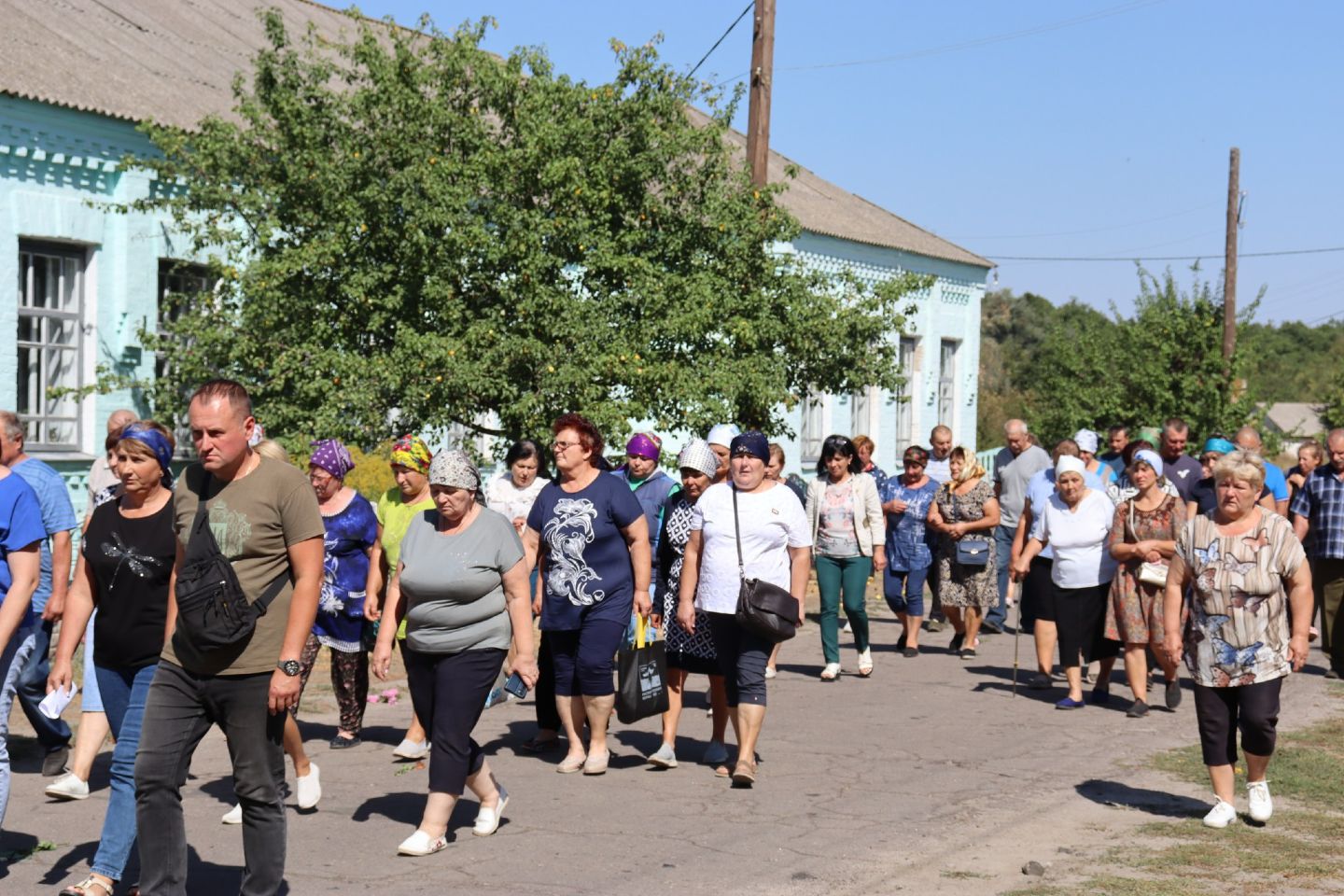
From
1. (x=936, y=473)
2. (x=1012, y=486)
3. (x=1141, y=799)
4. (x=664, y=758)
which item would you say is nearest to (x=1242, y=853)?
(x=1141, y=799)

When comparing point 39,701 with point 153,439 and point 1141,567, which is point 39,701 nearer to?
point 153,439

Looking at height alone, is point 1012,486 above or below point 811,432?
below

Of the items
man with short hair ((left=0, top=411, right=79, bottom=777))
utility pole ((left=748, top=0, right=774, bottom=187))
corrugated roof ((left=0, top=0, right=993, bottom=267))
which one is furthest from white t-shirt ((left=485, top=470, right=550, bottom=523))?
corrugated roof ((left=0, top=0, right=993, bottom=267))

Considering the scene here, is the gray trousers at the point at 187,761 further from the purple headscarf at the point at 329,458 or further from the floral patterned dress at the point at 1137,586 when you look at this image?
the floral patterned dress at the point at 1137,586

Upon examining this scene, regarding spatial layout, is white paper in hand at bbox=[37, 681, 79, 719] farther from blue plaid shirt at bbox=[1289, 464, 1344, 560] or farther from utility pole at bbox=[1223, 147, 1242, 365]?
utility pole at bbox=[1223, 147, 1242, 365]

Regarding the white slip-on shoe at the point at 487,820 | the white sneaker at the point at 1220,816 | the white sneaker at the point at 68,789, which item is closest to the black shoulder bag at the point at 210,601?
the white slip-on shoe at the point at 487,820

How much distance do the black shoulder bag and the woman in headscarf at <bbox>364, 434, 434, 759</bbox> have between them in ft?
11.6

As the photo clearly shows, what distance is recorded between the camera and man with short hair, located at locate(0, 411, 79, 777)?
720 centimetres

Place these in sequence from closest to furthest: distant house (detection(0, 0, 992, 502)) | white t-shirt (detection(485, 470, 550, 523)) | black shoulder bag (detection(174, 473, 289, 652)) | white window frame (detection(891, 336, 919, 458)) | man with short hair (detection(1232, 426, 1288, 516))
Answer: black shoulder bag (detection(174, 473, 289, 652))
white t-shirt (detection(485, 470, 550, 523))
man with short hair (detection(1232, 426, 1288, 516))
distant house (detection(0, 0, 992, 502))
white window frame (detection(891, 336, 919, 458))

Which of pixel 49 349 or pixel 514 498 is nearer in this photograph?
pixel 514 498

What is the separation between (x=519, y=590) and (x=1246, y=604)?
3.45 m

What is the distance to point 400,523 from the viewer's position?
936 cm

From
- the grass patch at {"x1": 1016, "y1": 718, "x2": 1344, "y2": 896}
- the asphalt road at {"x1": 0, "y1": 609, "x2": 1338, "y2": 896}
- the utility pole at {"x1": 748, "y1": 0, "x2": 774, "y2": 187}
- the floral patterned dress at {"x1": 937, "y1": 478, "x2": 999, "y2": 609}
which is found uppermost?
the utility pole at {"x1": 748, "y1": 0, "x2": 774, "y2": 187}

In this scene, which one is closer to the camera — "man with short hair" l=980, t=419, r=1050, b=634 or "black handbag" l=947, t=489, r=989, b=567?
"black handbag" l=947, t=489, r=989, b=567
